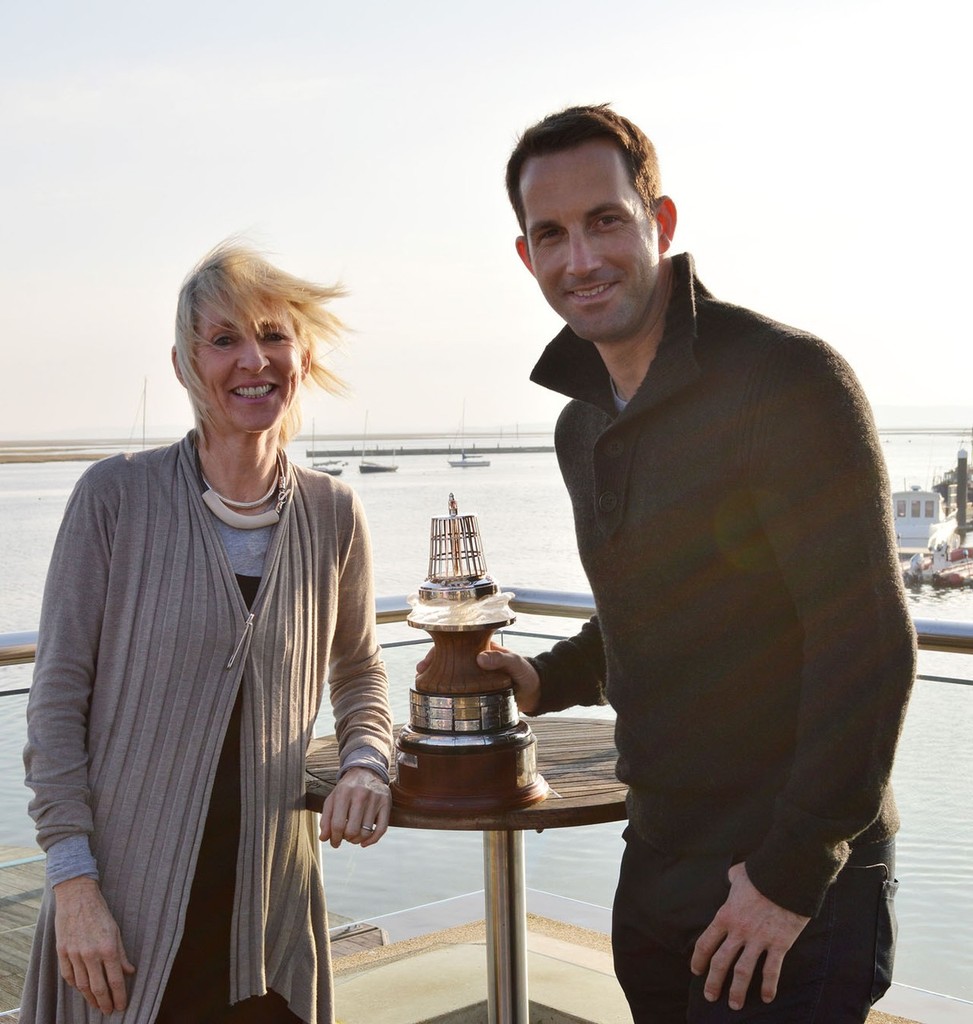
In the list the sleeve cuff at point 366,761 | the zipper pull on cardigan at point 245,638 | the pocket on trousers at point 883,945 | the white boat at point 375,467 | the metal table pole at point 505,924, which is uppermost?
the white boat at point 375,467

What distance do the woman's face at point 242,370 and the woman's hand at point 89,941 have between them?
80 centimetres

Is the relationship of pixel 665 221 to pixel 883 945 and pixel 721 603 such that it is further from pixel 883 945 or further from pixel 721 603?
pixel 883 945

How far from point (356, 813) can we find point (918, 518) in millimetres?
25973

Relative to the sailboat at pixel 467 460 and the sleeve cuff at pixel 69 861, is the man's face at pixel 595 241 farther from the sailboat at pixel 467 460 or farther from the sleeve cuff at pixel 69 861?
the sailboat at pixel 467 460

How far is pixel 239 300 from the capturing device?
2146 millimetres

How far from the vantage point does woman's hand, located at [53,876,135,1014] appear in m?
2.00

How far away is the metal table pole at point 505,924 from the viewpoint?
2674mm

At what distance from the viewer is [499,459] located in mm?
102500

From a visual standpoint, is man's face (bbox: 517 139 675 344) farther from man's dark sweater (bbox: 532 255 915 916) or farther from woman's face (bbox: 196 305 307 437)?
woman's face (bbox: 196 305 307 437)

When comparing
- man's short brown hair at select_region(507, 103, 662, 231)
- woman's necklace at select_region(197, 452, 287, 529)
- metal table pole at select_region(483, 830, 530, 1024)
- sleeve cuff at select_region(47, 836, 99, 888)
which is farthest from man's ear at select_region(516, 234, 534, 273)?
metal table pole at select_region(483, 830, 530, 1024)

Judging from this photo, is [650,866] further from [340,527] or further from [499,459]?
[499,459]

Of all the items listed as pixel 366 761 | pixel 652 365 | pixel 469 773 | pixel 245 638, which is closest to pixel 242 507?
pixel 245 638

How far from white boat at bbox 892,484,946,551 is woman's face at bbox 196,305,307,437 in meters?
20.1

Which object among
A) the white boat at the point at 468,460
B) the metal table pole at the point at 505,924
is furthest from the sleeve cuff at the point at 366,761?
the white boat at the point at 468,460
